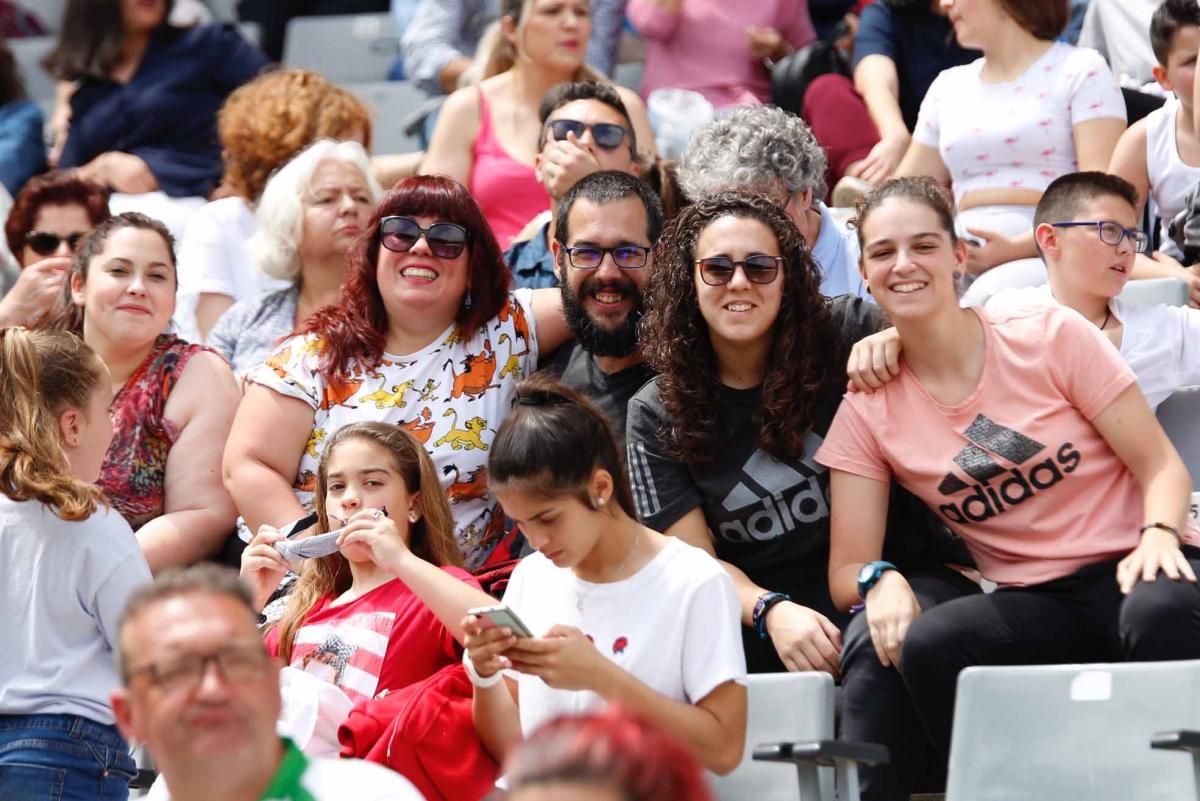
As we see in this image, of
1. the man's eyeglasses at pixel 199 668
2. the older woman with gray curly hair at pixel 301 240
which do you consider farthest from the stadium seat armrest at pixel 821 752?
the older woman with gray curly hair at pixel 301 240

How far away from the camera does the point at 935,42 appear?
226 inches

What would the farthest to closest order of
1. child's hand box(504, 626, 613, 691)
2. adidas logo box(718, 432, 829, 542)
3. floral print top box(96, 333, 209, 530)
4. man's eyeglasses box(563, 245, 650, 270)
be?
floral print top box(96, 333, 209, 530)
man's eyeglasses box(563, 245, 650, 270)
adidas logo box(718, 432, 829, 542)
child's hand box(504, 626, 613, 691)

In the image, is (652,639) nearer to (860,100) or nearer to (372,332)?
(372,332)

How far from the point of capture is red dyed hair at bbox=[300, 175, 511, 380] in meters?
4.20

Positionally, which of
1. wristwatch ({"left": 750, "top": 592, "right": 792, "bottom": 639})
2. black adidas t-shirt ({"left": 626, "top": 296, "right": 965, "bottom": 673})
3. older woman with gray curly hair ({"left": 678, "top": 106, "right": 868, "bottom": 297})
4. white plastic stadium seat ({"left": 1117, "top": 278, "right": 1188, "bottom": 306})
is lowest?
wristwatch ({"left": 750, "top": 592, "right": 792, "bottom": 639})

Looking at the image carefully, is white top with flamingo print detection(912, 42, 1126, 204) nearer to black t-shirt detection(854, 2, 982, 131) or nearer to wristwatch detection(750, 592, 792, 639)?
black t-shirt detection(854, 2, 982, 131)

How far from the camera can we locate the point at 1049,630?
3.28m

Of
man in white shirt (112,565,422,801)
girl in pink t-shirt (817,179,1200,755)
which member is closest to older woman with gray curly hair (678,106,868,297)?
girl in pink t-shirt (817,179,1200,755)

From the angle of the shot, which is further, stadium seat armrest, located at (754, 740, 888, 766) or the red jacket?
the red jacket

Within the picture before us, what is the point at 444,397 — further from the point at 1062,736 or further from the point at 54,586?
the point at 1062,736

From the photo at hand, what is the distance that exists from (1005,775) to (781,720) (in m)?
0.37

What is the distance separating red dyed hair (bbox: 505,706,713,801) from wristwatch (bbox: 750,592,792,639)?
190 cm

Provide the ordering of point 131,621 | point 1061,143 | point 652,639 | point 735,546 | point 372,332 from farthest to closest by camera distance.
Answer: point 1061,143
point 372,332
point 735,546
point 652,639
point 131,621

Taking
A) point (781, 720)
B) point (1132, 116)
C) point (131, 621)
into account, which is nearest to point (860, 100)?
point (1132, 116)
